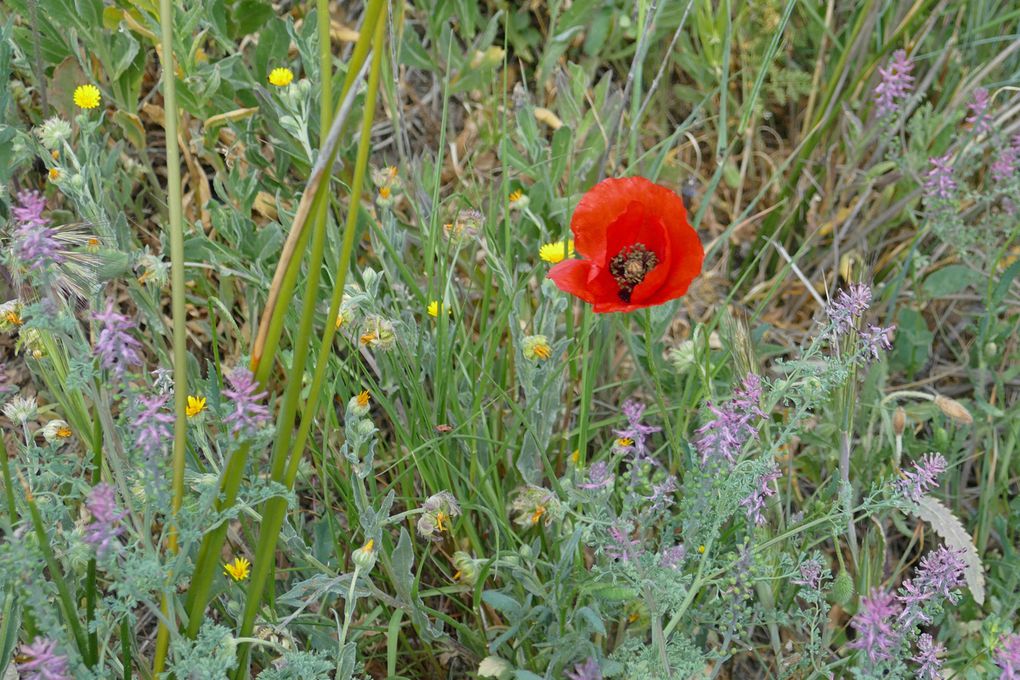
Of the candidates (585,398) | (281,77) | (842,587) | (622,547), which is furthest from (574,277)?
(281,77)

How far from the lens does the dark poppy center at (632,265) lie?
140cm

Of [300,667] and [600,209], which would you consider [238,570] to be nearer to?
[300,667]

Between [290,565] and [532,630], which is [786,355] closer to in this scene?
[532,630]

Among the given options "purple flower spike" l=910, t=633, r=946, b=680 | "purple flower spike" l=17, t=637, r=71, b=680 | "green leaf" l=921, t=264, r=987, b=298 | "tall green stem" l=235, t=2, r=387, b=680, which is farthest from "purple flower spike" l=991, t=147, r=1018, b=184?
"purple flower spike" l=17, t=637, r=71, b=680

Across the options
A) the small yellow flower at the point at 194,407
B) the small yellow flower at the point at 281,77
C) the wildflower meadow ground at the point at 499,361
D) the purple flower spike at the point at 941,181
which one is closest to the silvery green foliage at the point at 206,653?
the wildflower meadow ground at the point at 499,361

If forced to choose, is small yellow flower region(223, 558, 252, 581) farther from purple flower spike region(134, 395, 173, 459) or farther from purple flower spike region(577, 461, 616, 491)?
purple flower spike region(577, 461, 616, 491)

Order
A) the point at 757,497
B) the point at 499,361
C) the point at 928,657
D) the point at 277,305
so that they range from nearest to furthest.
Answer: the point at 277,305
the point at 928,657
the point at 757,497
the point at 499,361

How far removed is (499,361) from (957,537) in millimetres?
808

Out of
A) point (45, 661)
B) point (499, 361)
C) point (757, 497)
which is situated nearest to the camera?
point (45, 661)

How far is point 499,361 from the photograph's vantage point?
71.8 inches

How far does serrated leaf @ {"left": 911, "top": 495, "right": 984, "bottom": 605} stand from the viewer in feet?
5.02

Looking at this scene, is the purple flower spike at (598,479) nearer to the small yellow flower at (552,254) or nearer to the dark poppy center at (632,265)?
the dark poppy center at (632,265)

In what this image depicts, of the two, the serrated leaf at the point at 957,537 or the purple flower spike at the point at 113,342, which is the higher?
the purple flower spike at the point at 113,342

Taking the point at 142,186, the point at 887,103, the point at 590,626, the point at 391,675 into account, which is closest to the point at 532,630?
the point at 590,626
